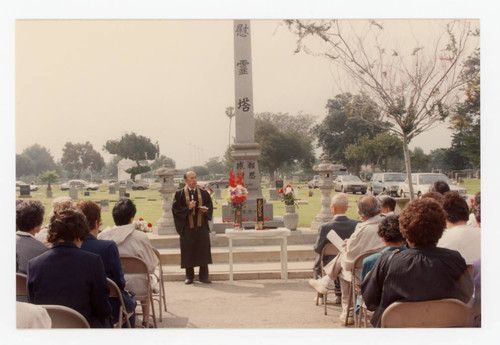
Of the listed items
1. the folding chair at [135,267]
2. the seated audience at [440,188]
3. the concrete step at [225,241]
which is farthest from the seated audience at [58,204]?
the concrete step at [225,241]

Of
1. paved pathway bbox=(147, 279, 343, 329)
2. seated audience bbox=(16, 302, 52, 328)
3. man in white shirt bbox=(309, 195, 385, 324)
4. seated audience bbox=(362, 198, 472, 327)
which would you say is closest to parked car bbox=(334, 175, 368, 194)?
paved pathway bbox=(147, 279, 343, 329)

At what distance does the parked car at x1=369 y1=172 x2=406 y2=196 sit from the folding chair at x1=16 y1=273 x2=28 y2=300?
83.3 feet

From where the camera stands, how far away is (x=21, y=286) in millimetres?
4227

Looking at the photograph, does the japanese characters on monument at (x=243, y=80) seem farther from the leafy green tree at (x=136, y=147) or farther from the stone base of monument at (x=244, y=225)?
the leafy green tree at (x=136, y=147)

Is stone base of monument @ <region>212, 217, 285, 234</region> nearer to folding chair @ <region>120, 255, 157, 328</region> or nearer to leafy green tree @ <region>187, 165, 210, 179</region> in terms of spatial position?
folding chair @ <region>120, 255, 157, 328</region>

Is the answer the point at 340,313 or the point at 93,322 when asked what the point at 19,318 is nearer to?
the point at 93,322

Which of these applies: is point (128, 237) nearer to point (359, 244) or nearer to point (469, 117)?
point (359, 244)

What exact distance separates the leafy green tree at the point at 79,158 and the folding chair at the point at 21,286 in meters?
47.8

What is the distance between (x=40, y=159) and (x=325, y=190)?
93.5 feet

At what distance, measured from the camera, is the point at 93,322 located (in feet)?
12.9

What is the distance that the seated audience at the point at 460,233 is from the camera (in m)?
4.37

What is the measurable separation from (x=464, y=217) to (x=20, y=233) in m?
3.89

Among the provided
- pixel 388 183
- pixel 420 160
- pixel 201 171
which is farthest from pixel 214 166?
pixel 388 183

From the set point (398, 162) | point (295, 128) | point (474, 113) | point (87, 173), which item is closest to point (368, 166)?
Answer: point (398, 162)
